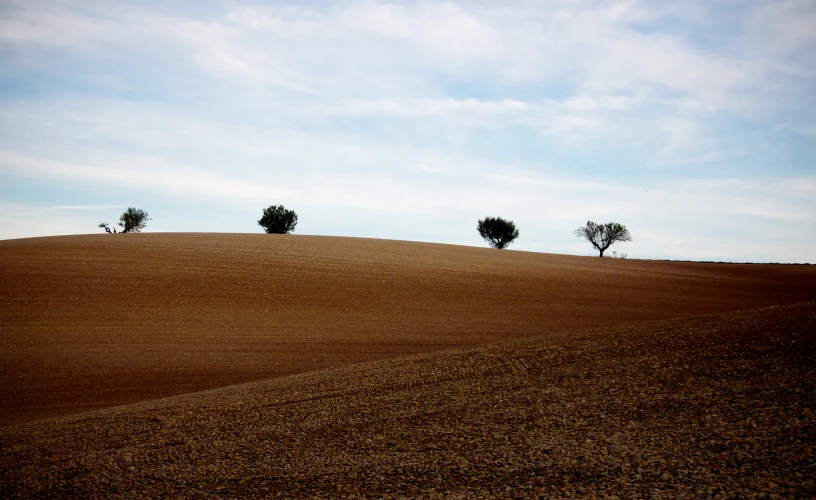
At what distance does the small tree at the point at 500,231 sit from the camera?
76.9 m

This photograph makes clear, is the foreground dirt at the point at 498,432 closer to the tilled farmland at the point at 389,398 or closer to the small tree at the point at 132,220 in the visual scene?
the tilled farmland at the point at 389,398

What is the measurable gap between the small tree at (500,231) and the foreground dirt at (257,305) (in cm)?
4111

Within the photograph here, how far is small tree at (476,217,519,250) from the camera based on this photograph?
76938 mm

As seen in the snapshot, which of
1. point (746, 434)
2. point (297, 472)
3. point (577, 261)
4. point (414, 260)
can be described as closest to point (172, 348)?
point (297, 472)

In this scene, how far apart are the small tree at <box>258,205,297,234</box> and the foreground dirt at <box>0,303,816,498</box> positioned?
215ft

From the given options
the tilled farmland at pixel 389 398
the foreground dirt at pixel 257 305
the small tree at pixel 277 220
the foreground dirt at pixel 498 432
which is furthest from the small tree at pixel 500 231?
the foreground dirt at pixel 498 432

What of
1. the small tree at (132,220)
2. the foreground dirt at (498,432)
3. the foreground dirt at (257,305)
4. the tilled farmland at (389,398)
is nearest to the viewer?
the foreground dirt at (498,432)

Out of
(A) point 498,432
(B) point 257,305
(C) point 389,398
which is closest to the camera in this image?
(A) point 498,432

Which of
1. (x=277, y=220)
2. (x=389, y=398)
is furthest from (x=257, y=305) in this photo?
(x=277, y=220)

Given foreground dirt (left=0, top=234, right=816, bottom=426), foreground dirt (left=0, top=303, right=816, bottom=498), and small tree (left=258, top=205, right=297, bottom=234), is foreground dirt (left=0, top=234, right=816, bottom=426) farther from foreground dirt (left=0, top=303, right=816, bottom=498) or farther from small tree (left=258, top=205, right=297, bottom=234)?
small tree (left=258, top=205, right=297, bottom=234)

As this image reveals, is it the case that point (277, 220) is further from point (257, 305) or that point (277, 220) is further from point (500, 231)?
point (257, 305)

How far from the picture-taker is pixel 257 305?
2152 centimetres

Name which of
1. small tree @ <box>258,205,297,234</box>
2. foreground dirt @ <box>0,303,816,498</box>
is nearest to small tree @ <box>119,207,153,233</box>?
small tree @ <box>258,205,297,234</box>

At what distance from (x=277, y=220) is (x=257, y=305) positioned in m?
55.1
